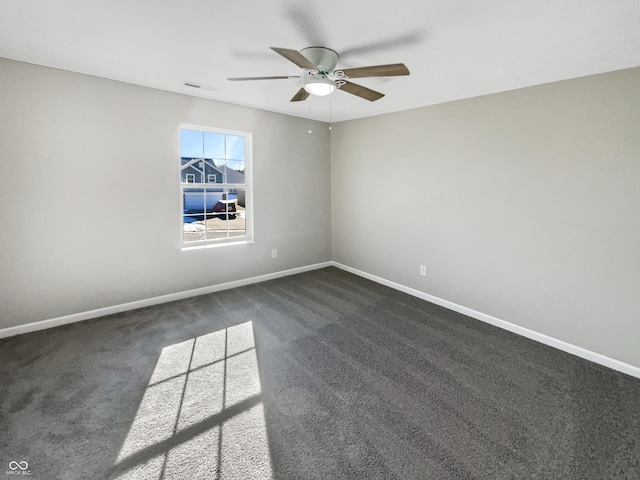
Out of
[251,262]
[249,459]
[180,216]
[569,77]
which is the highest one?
[569,77]

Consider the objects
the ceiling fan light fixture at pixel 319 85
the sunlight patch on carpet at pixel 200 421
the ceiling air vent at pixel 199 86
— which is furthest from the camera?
the ceiling air vent at pixel 199 86

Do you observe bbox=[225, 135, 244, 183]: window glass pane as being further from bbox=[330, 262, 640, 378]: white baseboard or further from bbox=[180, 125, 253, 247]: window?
bbox=[330, 262, 640, 378]: white baseboard

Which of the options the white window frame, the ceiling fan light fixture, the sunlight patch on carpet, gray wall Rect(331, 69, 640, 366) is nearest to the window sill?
the white window frame

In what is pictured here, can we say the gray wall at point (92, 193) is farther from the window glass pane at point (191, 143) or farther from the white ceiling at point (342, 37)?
the white ceiling at point (342, 37)

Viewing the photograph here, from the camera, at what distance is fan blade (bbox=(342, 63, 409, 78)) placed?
1.89m

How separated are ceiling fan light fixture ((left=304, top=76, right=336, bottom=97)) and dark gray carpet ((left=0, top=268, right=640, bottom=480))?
2.17m

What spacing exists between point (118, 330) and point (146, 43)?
2.56 m

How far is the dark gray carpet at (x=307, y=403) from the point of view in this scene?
1522 mm

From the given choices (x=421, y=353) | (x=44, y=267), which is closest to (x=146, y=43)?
(x=44, y=267)

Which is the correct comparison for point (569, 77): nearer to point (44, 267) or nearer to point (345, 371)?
point (345, 371)

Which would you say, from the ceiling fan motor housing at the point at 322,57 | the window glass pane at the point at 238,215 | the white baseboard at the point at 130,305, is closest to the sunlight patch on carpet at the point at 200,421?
the white baseboard at the point at 130,305

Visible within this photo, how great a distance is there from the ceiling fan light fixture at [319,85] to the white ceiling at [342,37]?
0.81ft

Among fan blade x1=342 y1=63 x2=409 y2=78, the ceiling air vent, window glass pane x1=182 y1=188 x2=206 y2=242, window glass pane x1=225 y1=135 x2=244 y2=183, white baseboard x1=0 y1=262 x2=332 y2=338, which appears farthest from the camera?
window glass pane x1=225 y1=135 x2=244 y2=183

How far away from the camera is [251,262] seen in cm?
423
